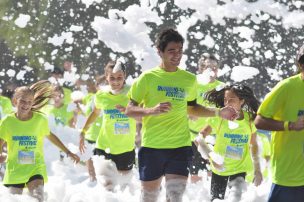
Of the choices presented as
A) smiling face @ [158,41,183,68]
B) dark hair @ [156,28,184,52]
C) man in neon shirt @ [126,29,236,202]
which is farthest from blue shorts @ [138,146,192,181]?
dark hair @ [156,28,184,52]

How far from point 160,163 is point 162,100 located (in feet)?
1.71

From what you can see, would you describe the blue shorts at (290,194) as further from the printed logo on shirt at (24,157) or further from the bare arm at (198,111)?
the printed logo on shirt at (24,157)

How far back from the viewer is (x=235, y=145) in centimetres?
768

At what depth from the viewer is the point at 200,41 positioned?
23.4 meters

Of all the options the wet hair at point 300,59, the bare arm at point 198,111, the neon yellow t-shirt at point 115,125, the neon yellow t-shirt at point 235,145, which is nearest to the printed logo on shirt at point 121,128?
the neon yellow t-shirt at point 115,125

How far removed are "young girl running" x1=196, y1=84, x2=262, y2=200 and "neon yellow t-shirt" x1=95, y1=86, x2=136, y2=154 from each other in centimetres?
134

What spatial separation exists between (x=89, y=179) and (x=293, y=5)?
14.2 m

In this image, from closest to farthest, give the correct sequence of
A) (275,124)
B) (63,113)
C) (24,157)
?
(275,124) < (24,157) < (63,113)

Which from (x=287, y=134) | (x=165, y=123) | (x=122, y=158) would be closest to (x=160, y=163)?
(x=165, y=123)

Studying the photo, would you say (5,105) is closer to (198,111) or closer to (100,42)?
(198,111)

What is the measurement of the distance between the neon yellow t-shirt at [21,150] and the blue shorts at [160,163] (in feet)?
4.52

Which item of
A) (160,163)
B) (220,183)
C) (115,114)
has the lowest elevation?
(220,183)

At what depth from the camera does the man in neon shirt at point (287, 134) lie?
15.5 ft

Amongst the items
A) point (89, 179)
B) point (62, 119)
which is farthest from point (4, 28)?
point (89, 179)
